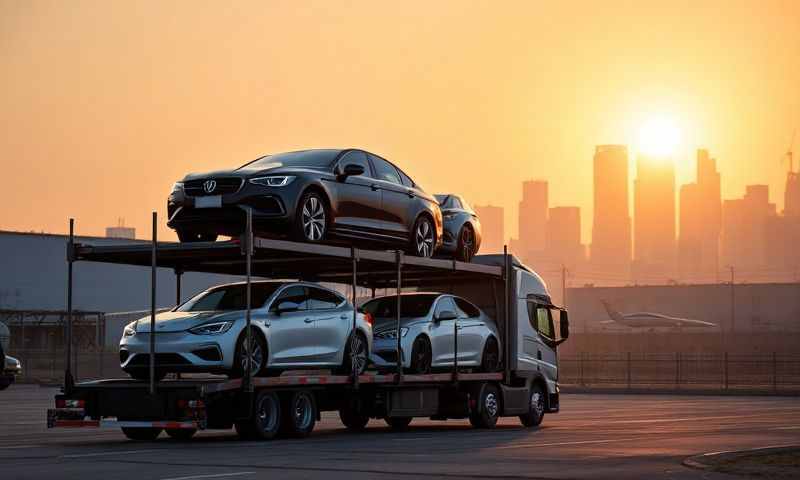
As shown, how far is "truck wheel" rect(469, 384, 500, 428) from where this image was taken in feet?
84.9

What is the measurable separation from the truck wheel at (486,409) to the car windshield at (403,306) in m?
1.98

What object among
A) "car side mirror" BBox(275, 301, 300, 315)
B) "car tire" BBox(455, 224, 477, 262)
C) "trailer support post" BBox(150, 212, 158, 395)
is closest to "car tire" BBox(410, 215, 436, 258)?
"car tire" BBox(455, 224, 477, 262)

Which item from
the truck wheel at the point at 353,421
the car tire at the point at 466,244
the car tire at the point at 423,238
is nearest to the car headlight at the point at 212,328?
the car tire at the point at 423,238

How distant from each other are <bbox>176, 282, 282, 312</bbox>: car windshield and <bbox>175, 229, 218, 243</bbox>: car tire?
2.46ft

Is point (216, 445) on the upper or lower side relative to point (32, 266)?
lower

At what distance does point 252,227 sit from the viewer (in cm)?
2064

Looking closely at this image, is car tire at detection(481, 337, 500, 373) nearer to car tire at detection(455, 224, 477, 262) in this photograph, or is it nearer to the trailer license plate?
car tire at detection(455, 224, 477, 262)

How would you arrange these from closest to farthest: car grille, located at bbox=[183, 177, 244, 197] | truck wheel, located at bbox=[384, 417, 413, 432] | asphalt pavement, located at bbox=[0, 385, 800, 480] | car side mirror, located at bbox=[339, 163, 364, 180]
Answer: asphalt pavement, located at bbox=[0, 385, 800, 480]
car grille, located at bbox=[183, 177, 244, 197]
car side mirror, located at bbox=[339, 163, 364, 180]
truck wheel, located at bbox=[384, 417, 413, 432]

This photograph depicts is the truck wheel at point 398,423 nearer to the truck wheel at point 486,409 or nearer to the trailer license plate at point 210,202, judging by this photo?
the truck wheel at point 486,409

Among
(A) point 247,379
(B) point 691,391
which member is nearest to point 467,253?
(A) point 247,379

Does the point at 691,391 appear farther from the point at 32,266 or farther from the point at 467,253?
the point at 32,266

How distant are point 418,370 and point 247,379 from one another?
5.04 m

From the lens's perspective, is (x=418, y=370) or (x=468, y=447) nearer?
(x=468, y=447)

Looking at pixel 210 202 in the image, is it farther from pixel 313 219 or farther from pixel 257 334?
pixel 257 334
